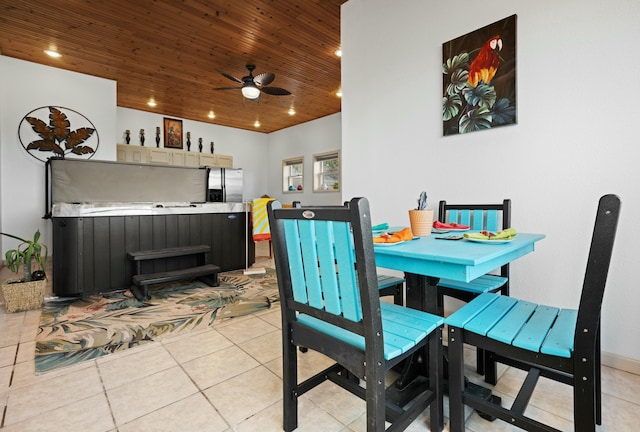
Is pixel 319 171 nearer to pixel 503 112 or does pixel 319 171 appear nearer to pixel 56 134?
pixel 56 134

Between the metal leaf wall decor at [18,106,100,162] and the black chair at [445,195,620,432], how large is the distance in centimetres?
562

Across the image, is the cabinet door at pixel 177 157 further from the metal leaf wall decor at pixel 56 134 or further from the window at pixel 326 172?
the window at pixel 326 172

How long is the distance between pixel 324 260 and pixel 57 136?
216 inches

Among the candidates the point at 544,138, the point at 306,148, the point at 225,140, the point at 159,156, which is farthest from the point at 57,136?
the point at 544,138

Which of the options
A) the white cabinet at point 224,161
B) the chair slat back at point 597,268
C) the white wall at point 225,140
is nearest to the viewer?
the chair slat back at point 597,268

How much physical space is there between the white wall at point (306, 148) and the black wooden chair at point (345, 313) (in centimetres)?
591

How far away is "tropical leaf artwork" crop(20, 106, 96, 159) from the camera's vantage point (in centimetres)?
454

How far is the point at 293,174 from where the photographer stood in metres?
8.44

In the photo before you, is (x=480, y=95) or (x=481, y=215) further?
(x=480, y=95)

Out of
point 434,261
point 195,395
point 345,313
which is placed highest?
point 434,261

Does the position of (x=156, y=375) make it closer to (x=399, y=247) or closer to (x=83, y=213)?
(x=399, y=247)

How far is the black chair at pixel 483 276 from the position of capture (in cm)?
174

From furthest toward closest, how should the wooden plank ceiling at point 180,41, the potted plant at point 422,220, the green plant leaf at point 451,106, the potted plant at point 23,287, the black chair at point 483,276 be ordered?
the wooden plank ceiling at point 180,41 → the potted plant at point 23,287 → the green plant leaf at point 451,106 → the black chair at point 483,276 → the potted plant at point 422,220

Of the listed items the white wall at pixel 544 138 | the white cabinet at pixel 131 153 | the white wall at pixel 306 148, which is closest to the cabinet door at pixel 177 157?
the white cabinet at pixel 131 153
